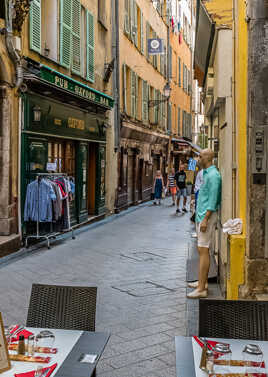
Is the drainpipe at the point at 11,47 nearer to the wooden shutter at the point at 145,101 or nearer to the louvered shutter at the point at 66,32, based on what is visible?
the louvered shutter at the point at 66,32

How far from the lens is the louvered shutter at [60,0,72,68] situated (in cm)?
1293

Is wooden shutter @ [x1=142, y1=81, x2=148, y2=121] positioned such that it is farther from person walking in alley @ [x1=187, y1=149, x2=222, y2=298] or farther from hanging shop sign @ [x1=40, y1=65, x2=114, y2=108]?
person walking in alley @ [x1=187, y1=149, x2=222, y2=298]

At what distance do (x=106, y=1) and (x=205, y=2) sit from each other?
10.4 meters

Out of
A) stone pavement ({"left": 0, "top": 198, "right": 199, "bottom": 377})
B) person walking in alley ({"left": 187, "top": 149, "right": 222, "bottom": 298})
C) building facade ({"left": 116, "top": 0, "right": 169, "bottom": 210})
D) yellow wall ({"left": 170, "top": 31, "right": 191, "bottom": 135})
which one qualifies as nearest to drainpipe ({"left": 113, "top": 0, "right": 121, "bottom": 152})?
building facade ({"left": 116, "top": 0, "right": 169, "bottom": 210})

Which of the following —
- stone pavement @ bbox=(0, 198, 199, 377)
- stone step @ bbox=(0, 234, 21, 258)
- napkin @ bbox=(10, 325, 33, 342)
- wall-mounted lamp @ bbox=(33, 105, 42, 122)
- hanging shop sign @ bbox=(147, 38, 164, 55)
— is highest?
hanging shop sign @ bbox=(147, 38, 164, 55)

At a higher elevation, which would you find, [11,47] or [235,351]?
[11,47]

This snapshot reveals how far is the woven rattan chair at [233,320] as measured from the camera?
134 inches

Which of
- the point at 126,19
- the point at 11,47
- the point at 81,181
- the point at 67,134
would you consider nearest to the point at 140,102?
the point at 126,19

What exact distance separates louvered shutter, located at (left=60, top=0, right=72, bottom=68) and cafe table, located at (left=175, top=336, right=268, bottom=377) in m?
10.7

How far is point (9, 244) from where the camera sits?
9867 millimetres

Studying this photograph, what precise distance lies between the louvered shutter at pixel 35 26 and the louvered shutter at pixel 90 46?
139 inches

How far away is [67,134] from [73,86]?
4.25 feet

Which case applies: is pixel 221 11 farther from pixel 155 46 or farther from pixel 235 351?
pixel 155 46

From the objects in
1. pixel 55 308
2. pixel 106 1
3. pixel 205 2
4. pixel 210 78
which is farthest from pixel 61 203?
pixel 106 1
